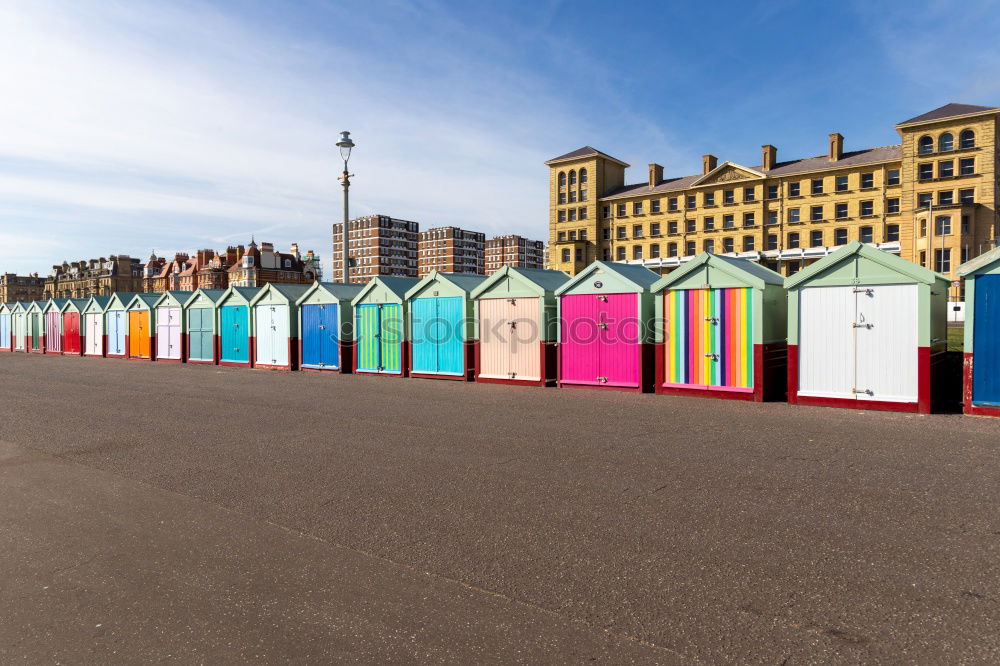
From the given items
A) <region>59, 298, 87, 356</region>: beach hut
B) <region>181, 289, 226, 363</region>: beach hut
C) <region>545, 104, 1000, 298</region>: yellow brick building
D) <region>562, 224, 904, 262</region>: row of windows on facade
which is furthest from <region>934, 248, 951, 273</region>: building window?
<region>59, 298, 87, 356</region>: beach hut

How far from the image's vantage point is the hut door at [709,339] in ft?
42.0

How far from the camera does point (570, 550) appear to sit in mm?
4582

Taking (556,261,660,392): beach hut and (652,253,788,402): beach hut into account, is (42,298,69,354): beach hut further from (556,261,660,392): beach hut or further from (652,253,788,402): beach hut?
(652,253,788,402): beach hut

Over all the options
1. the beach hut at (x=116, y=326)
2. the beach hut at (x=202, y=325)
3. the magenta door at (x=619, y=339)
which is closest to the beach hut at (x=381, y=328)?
the magenta door at (x=619, y=339)

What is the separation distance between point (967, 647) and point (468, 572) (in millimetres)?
2774

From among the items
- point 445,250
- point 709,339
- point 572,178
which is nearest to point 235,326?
point 709,339

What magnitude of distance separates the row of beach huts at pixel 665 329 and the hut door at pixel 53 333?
1763 centimetres

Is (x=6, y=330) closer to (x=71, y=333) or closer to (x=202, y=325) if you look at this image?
(x=71, y=333)

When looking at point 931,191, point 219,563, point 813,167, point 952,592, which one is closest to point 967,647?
point 952,592

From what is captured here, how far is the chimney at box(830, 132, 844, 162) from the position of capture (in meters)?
70.0

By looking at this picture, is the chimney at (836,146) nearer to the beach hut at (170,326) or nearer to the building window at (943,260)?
the building window at (943,260)

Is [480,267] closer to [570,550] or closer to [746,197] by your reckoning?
[746,197]

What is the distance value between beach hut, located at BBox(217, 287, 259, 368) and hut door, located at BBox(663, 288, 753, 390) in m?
16.1

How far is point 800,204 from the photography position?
7056 cm
